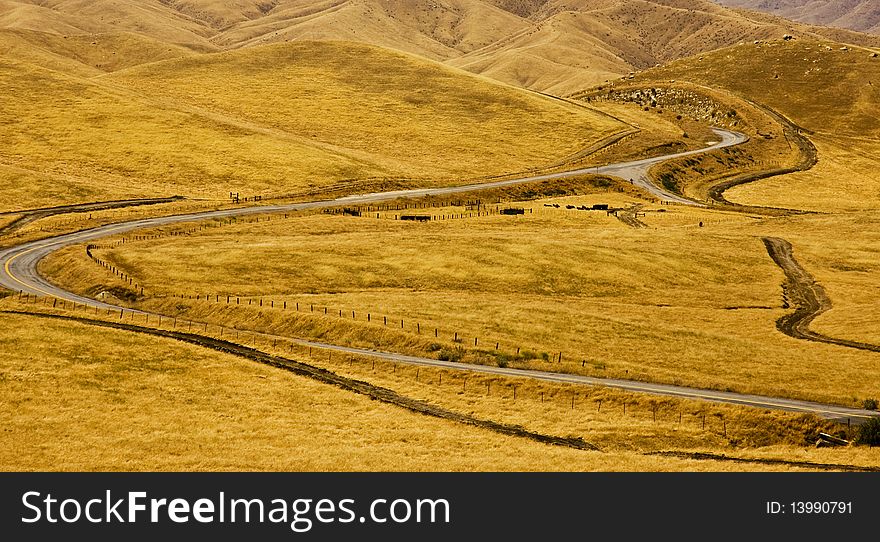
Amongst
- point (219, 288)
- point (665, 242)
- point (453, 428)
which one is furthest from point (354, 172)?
point (453, 428)

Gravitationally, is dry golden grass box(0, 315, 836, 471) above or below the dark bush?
below

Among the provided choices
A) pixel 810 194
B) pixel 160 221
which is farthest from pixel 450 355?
pixel 810 194

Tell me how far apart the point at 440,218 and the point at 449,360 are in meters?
67.2

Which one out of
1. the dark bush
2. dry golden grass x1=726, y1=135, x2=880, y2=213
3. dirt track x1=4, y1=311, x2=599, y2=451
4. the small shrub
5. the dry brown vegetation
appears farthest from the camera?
dry golden grass x1=726, y1=135, x2=880, y2=213

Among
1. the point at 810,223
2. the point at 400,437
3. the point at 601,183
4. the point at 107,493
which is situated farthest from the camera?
the point at 601,183

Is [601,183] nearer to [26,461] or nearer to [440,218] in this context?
[440,218]

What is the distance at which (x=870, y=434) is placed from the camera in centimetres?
5659

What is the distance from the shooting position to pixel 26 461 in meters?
46.1

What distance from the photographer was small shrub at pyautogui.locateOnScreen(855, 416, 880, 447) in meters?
56.2

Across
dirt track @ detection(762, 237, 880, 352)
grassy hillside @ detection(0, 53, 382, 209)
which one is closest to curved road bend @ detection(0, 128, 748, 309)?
grassy hillside @ detection(0, 53, 382, 209)

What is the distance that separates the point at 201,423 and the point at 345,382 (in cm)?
1416

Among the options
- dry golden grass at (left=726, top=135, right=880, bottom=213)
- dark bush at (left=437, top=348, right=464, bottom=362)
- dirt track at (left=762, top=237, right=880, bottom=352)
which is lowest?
dark bush at (left=437, top=348, right=464, bottom=362)

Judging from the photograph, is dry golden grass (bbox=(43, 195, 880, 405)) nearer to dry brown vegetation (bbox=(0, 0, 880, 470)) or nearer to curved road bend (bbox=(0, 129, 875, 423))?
dry brown vegetation (bbox=(0, 0, 880, 470))

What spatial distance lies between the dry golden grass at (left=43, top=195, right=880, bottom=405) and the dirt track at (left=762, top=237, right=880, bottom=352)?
1540 millimetres
